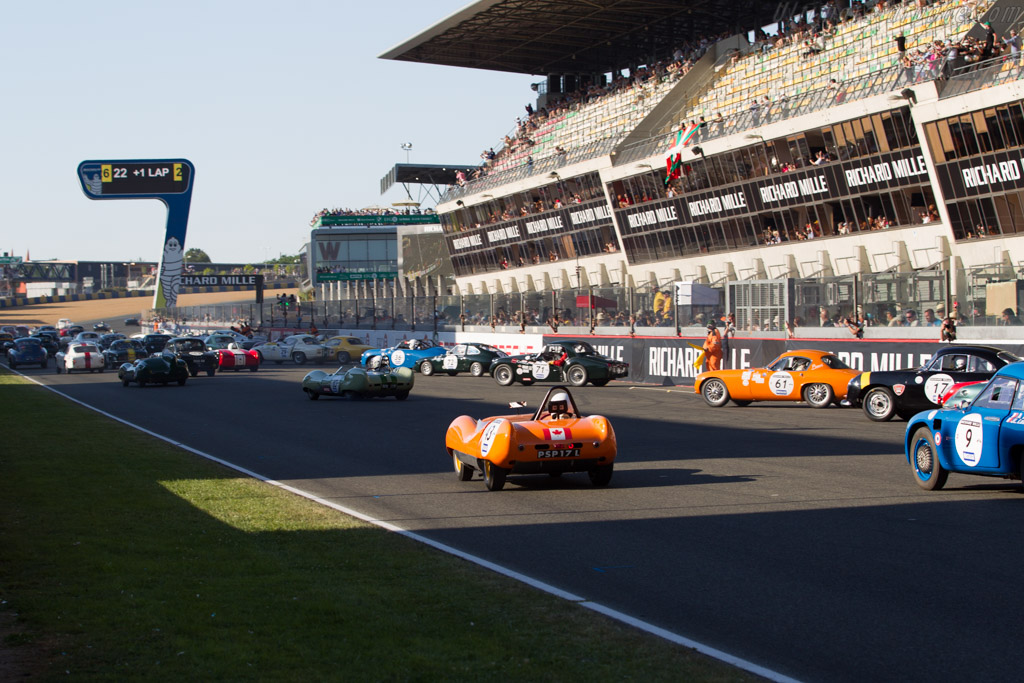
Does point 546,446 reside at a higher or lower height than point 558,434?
lower

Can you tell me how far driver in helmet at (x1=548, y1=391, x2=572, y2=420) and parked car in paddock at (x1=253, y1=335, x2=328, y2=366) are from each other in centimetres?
3978

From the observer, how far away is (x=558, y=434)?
1198 cm

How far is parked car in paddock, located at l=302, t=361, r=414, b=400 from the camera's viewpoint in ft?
88.7

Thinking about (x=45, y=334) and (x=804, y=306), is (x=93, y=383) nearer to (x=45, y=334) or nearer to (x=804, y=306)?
(x=804, y=306)

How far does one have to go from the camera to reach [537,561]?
8.33 meters

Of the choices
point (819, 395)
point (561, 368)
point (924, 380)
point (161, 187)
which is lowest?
point (819, 395)

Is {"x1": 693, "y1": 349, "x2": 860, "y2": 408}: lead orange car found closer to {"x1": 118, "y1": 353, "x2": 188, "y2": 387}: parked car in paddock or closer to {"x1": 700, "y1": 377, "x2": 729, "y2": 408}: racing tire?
{"x1": 700, "y1": 377, "x2": 729, "y2": 408}: racing tire

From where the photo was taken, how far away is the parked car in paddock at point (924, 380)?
18812 millimetres

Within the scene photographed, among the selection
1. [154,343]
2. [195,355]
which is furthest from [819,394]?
[154,343]

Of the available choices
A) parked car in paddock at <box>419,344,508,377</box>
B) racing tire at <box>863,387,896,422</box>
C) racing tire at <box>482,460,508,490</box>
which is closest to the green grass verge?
racing tire at <box>482,460,508,490</box>

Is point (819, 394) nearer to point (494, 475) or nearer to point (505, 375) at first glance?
point (505, 375)

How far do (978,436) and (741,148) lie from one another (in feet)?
133

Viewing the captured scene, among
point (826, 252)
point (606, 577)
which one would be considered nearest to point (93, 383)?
point (826, 252)

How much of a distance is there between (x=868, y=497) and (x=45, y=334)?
6517 centimetres
